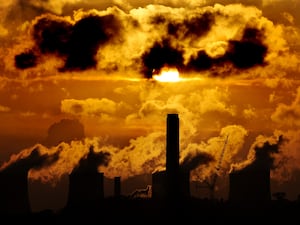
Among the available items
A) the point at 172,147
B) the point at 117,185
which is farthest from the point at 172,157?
the point at 117,185

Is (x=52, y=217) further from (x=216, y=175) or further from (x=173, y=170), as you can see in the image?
(x=216, y=175)

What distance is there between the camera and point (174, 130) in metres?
51.6

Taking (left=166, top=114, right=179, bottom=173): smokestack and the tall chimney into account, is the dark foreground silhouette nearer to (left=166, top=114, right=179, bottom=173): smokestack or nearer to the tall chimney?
the tall chimney

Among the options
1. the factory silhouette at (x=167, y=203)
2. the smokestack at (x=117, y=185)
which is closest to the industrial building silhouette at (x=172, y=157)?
the factory silhouette at (x=167, y=203)

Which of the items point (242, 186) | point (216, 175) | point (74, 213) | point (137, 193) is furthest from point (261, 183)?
point (216, 175)

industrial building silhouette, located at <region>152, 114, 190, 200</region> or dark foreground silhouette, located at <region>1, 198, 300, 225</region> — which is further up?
industrial building silhouette, located at <region>152, 114, 190, 200</region>

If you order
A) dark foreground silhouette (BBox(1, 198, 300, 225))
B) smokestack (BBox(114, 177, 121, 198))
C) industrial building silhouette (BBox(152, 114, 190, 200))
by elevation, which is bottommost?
dark foreground silhouette (BBox(1, 198, 300, 225))

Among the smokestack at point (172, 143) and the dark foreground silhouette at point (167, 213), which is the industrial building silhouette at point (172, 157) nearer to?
the smokestack at point (172, 143)

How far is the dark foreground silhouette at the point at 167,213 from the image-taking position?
56062mm

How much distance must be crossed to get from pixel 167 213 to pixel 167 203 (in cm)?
117

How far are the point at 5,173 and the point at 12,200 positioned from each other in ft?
11.5

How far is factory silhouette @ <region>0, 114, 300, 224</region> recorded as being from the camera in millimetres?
54562

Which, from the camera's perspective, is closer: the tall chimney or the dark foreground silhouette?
the tall chimney

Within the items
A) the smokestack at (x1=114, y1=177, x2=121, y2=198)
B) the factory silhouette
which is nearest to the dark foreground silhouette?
the factory silhouette
